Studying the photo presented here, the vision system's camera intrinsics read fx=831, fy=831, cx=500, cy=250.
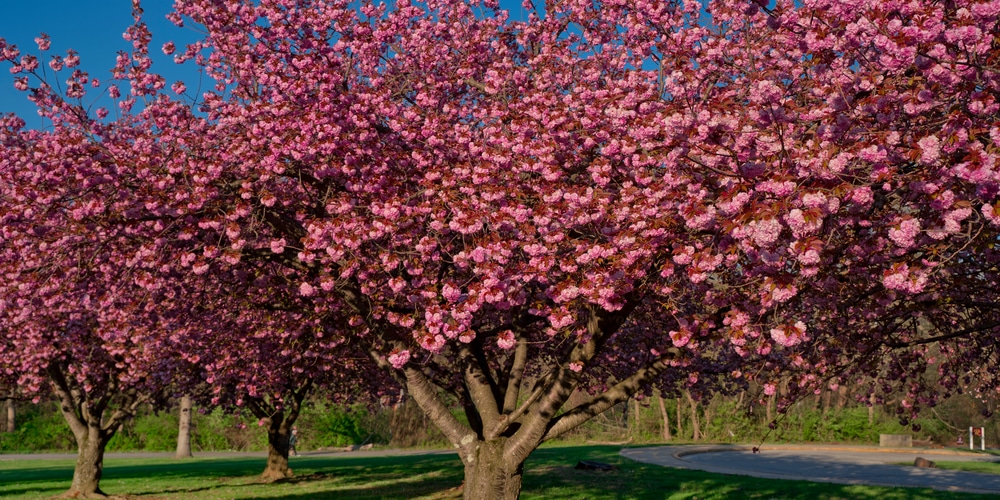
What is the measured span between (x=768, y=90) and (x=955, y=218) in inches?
65.6

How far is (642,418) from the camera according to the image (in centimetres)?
4347

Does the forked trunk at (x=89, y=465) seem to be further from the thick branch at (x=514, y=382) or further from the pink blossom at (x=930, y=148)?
the pink blossom at (x=930, y=148)

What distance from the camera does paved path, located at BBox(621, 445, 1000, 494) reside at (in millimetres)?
20578

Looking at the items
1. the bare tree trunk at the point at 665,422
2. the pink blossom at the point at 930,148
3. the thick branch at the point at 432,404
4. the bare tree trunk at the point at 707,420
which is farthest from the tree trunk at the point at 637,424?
the pink blossom at the point at 930,148

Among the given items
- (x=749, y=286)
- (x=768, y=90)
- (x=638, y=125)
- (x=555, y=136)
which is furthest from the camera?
(x=555, y=136)

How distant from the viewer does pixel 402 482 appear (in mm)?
23156

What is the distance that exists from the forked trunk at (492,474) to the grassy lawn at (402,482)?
6.82 m

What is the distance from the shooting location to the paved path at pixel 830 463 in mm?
20578

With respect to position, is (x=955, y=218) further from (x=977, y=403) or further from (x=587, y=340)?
(x=977, y=403)

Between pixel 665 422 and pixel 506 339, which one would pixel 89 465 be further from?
pixel 665 422

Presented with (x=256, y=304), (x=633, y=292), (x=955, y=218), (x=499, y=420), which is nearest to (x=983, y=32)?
(x=955, y=218)

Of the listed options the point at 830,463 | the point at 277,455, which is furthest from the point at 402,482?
the point at 830,463

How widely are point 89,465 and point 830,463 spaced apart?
21.5 metres

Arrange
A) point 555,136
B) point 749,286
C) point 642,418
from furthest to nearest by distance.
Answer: point 642,418 < point 555,136 < point 749,286
